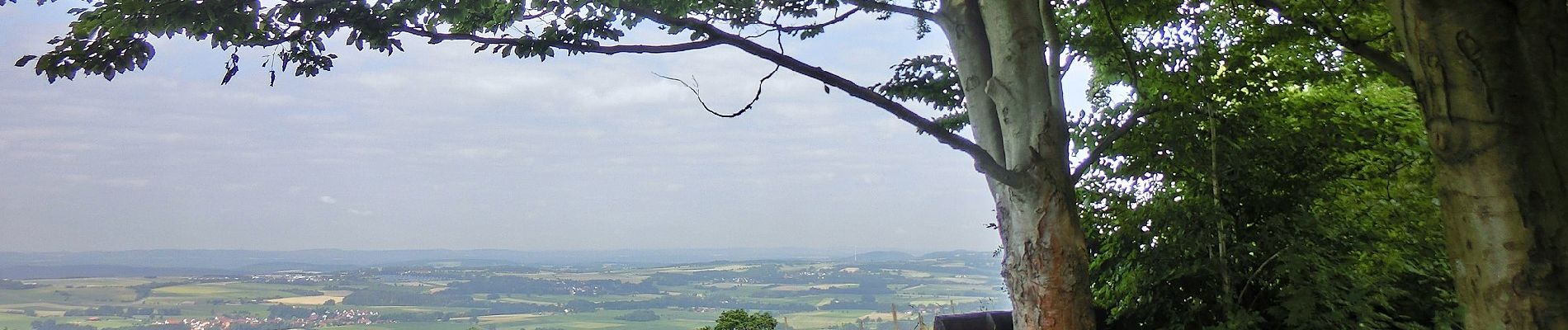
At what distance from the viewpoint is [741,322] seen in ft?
16.9

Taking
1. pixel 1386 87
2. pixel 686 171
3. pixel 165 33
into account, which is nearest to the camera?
pixel 165 33

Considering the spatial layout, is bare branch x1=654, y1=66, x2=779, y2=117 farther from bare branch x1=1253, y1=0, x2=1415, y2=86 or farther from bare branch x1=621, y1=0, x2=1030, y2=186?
bare branch x1=1253, y1=0, x2=1415, y2=86

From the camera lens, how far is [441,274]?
837cm

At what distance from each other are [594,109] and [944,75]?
842 cm

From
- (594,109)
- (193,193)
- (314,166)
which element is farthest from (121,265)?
(594,109)

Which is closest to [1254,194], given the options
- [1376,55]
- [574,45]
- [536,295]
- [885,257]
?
[1376,55]

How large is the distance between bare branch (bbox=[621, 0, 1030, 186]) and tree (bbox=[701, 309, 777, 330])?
1800 mm

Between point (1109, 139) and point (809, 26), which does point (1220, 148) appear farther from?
point (809, 26)

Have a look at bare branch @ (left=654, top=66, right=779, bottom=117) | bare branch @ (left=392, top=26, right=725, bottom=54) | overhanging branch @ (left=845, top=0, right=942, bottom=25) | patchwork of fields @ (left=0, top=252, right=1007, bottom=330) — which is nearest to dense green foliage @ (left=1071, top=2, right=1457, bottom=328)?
overhanging branch @ (left=845, top=0, right=942, bottom=25)

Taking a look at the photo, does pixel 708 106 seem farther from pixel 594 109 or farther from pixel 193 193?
pixel 594 109

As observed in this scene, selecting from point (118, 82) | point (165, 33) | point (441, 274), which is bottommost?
point (441, 274)

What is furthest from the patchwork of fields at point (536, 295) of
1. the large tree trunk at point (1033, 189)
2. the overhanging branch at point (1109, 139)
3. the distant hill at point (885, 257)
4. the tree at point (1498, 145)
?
the tree at point (1498, 145)

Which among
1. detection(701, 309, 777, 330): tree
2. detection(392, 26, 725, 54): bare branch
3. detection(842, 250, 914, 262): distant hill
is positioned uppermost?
detection(392, 26, 725, 54): bare branch

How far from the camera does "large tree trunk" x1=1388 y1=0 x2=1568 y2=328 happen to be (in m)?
1.80
